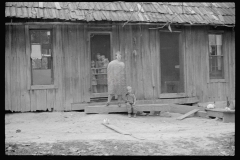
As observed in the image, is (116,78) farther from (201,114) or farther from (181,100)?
(181,100)

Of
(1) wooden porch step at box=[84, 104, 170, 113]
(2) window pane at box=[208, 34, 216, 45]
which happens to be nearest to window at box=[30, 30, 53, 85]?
(1) wooden porch step at box=[84, 104, 170, 113]

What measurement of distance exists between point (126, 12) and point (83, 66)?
285cm

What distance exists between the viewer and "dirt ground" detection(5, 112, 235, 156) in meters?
5.91

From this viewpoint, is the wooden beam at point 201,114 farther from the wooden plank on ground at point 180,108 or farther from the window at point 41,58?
the window at point 41,58

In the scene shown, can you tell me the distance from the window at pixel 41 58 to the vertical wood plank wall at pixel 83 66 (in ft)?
0.91

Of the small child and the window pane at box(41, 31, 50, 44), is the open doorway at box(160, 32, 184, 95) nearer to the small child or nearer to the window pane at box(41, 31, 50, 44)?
the small child

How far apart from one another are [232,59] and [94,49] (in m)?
7.27

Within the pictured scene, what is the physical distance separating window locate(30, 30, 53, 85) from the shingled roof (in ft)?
3.17

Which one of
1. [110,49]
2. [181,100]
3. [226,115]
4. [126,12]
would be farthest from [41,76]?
[226,115]

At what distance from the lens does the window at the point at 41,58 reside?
11438 millimetres

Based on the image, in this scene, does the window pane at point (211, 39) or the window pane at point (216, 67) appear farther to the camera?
the window pane at point (216, 67)

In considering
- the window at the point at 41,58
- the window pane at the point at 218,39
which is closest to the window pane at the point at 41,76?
the window at the point at 41,58

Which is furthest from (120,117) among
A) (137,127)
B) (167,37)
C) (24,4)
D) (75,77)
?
(167,37)

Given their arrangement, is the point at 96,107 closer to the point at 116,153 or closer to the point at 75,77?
the point at 75,77
